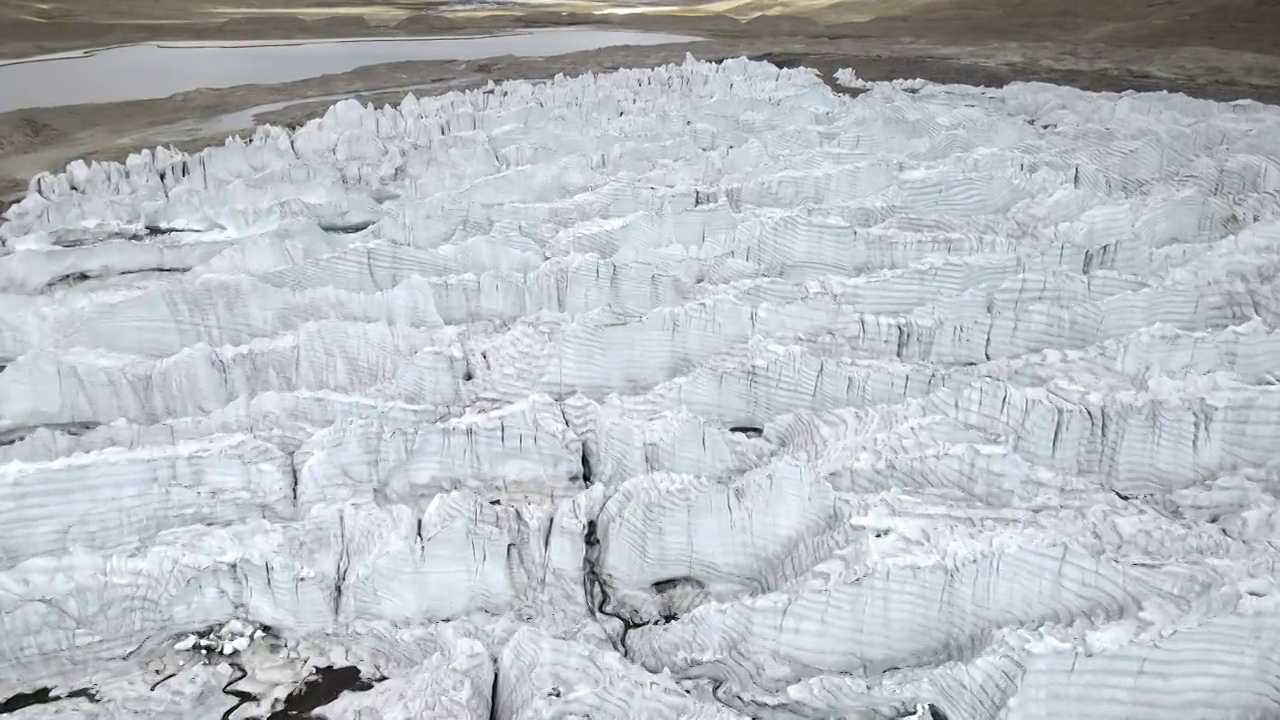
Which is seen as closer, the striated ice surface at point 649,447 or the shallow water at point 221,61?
the striated ice surface at point 649,447

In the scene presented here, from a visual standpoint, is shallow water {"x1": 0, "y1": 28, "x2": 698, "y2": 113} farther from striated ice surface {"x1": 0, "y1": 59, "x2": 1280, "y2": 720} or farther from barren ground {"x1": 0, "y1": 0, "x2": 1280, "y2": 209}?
striated ice surface {"x1": 0, "y1": 59, "x2": 1280, "y2": 720}

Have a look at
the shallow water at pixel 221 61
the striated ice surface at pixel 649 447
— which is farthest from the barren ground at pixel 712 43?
the striated ice surface at pixel 649 447

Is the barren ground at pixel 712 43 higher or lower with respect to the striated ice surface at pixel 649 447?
higher

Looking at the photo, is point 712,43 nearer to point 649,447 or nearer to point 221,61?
point 221,61

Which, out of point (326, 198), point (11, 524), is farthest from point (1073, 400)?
point (326, 198)

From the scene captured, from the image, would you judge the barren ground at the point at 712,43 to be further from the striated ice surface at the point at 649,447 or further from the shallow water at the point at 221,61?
the striated ice surface at the point at 649,447

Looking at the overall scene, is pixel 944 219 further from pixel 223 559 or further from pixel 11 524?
pixel 11 524
